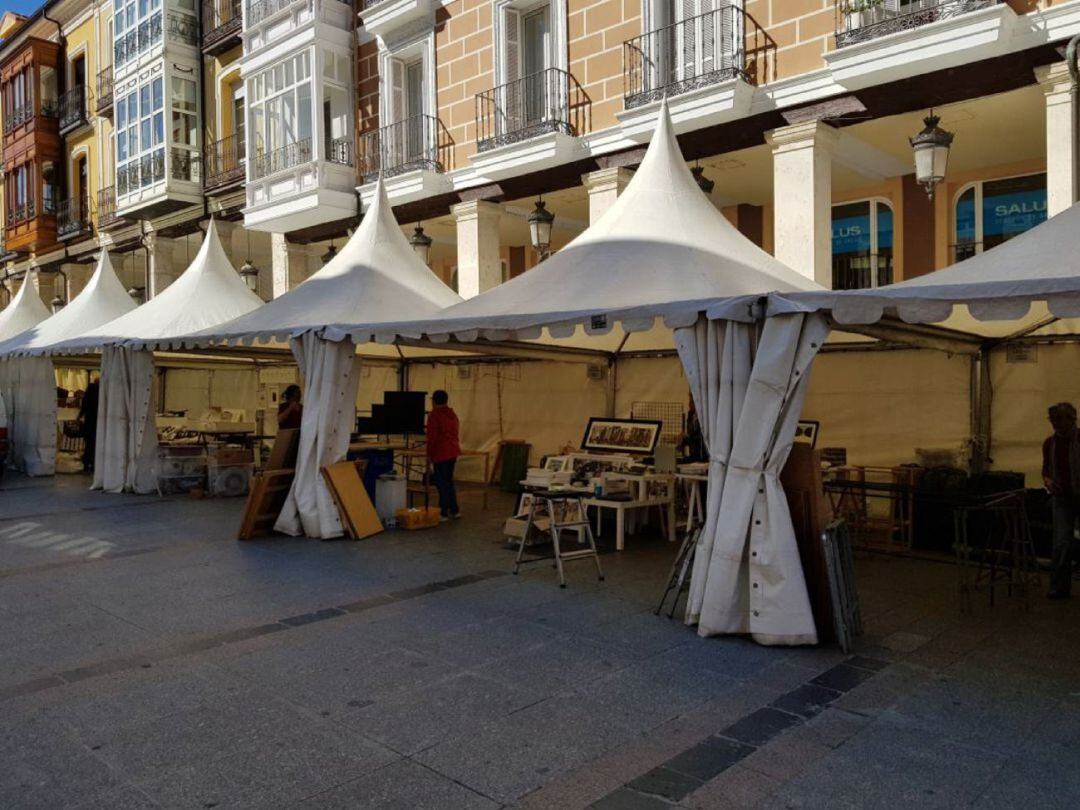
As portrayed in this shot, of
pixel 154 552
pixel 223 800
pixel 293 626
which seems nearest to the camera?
pixel 223 800

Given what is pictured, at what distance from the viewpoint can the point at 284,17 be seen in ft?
56.0

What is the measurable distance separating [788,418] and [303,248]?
48.0 feet

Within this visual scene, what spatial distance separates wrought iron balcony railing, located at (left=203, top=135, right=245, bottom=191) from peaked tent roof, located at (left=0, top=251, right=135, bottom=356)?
322cm

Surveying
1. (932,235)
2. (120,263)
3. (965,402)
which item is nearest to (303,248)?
(120,263)

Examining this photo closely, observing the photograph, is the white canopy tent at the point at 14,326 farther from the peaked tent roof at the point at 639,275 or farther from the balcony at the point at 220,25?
the peaked tent roof at the point at 639,275

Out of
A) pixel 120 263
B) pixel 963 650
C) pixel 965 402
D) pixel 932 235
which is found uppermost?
pixel 120 263

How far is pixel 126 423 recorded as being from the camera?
13891 mm

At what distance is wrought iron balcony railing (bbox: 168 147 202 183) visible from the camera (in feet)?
67.5

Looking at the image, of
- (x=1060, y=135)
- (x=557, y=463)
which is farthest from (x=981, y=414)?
(x=557, y=463)

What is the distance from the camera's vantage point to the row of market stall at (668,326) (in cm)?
564

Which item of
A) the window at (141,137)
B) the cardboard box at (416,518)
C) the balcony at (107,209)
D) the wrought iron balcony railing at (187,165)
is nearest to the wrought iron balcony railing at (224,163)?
the wrought iron balcony railing at (187,165)

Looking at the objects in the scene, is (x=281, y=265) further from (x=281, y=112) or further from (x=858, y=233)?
(x=858, y=233)

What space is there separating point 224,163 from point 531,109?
9.77 m

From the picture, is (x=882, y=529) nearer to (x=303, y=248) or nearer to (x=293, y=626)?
(x=293, y=626)
